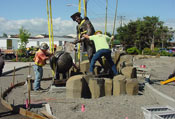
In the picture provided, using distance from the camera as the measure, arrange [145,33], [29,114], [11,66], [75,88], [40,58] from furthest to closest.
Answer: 1. [145,33]
2. [11,66]
3. [40,58]
4. [75,88]
5. [29,114]

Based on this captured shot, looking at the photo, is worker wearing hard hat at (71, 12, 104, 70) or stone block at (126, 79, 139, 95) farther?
worker wearing hard hat at (71, 12, 104, 70)

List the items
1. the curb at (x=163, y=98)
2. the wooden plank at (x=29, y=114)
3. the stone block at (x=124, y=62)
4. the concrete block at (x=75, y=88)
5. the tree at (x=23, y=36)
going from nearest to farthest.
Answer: the wooden plank at (x=29, y=114)
the curb at (x=163, y=98)
the concrete block at (x=75, y=88)
the stone block at (x=124, y=62)
the tree at (x=23, y=36)

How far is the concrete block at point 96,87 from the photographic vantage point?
686 centimetres

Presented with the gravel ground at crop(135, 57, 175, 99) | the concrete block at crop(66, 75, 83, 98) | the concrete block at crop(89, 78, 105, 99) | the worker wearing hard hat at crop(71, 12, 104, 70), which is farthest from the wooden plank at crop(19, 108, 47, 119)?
the gravel ground at crop(135, 57, 175, 99)

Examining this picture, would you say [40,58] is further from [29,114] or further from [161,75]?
[161,75]

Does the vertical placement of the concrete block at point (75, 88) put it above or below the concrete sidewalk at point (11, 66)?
above

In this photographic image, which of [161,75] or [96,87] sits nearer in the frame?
[96,87]

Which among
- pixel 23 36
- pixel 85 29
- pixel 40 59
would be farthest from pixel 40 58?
pixel 23 36

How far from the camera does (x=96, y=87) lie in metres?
6.86

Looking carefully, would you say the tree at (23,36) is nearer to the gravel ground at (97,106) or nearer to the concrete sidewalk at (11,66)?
the concrete sidewalk at (11,66)

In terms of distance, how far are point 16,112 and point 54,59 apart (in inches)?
108

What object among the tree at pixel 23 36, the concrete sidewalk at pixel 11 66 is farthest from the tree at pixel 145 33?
the concrete sidewalk at pixel 11 66

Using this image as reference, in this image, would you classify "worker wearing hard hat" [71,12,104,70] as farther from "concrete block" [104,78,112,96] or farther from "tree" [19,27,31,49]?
"tree" [19,27,31,49]

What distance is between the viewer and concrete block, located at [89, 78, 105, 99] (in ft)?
22.5
